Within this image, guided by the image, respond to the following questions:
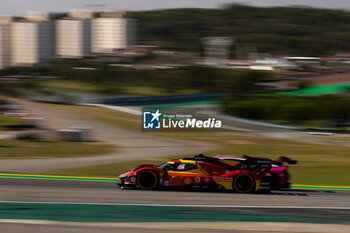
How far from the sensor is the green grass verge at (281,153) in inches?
647

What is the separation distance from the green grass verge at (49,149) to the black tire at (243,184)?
11310mm

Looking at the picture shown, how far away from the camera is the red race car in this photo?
11945 mm

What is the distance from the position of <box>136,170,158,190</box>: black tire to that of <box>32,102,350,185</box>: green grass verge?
4061 millimetres

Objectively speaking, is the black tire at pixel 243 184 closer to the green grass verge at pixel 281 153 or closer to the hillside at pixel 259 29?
the green grass verge at pixel 281 153

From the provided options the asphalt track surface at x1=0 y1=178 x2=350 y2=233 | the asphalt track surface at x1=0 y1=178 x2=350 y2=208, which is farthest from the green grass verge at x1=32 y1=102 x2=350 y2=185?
the asphalt track surface at x1=0 y1=178 x2=350 y2=208

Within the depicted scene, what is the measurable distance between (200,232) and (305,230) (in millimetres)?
2107

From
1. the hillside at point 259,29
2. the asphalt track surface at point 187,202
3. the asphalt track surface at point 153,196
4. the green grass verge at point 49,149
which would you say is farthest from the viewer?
the hillside at point 259,29

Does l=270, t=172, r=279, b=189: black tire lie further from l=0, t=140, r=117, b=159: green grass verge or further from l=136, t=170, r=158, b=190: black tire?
l=0, t=140, r=117, b=159: green grass verge

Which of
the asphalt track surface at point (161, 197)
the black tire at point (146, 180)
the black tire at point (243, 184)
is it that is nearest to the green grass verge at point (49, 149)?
the asphalt track surface at point (161, 197)

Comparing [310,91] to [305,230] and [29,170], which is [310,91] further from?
[305,230]

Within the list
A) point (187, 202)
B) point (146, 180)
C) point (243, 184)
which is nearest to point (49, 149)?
point (146, 180)

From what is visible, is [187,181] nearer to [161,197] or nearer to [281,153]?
[161,197]

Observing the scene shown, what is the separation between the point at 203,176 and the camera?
1200 centimetres

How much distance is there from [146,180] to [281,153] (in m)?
13.2
